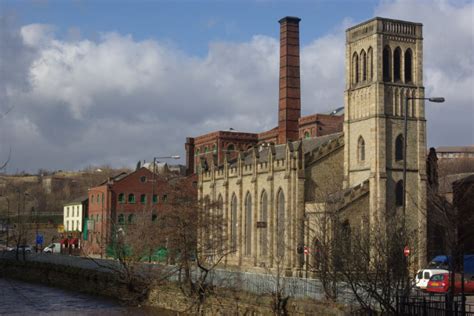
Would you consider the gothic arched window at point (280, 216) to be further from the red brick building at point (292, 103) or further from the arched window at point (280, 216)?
the red brick building at point (292, 103)

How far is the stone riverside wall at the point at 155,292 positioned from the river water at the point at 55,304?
889 millimetres

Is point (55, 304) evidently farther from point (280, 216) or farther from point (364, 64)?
point (364, 64)

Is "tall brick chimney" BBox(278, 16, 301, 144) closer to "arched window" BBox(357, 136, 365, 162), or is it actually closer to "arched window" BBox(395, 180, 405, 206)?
"arched window" BBox(357, 136, 365, 162)

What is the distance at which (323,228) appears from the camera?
3900 centimetres

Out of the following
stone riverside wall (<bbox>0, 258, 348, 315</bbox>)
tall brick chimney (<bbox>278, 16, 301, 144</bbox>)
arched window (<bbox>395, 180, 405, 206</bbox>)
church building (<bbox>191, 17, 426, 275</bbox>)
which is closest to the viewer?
stone riverside wall (<bbox>0, 258, 348, 315</bbox>)

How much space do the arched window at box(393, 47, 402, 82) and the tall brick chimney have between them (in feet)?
77.5

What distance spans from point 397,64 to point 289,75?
934 inches

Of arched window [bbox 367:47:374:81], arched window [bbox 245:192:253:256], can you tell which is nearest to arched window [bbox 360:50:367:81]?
arched window [bbox 367:47:374:81]

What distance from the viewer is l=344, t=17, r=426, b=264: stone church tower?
5612 cm

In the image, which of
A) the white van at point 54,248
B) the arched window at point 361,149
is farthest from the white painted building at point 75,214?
the arched window at point 361,149

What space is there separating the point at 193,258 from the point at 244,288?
6.65 metres

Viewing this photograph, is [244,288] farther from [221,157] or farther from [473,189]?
[221,157]

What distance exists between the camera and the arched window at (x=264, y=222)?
63.0 meters

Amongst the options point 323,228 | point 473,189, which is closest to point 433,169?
point 473,189
